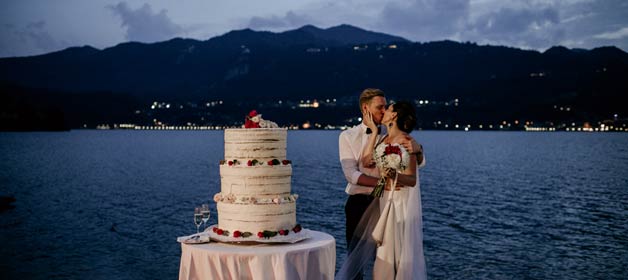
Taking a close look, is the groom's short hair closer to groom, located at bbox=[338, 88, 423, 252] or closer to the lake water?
groom, located at bbox=[338, 88, 423, 252]

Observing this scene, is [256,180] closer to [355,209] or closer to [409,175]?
[355,209]

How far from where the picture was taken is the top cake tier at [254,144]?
657 cm

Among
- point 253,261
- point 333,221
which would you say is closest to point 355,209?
point 253,261

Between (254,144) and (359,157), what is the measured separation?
148 centimetres

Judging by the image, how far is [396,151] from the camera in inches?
274

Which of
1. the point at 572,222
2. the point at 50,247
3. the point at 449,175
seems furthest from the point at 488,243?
the point at 449,175

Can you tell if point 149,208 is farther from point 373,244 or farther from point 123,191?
point 373,244

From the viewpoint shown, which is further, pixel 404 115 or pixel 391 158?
pixel 404 115

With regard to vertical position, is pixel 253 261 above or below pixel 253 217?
below

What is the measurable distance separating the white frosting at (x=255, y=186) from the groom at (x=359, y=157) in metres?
0.90

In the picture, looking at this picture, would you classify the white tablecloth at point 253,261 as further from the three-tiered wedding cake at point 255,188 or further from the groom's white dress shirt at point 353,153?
the groom's white dress shirt at point 353,153

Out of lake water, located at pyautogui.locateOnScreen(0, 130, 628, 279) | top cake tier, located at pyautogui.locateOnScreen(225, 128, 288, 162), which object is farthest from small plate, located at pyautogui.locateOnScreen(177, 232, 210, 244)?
lake water, located at pyautogui.locateOnScreen(0, 130, 628, 279)

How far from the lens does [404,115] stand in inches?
284

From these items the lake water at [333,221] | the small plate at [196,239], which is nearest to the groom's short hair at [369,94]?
the small plate at [196,239]
